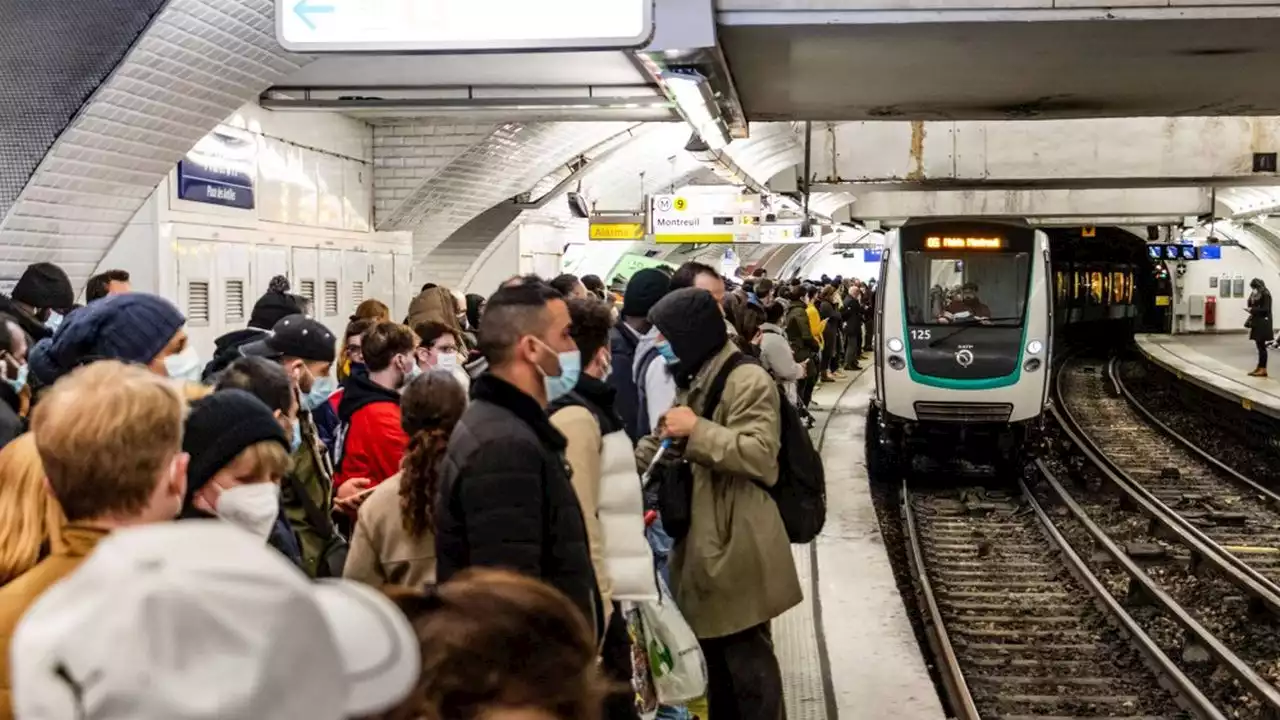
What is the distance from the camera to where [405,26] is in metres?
5.50

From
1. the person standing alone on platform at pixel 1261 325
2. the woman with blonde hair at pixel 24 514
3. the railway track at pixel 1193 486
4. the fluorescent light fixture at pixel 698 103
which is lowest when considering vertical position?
the railway track at pixel 1193 486

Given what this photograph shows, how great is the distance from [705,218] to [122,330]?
1618 cm

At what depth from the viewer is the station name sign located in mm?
13602

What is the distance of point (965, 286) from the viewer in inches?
537

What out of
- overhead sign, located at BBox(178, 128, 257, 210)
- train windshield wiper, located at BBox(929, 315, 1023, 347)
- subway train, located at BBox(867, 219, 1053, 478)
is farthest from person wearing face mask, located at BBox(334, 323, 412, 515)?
train windshield wiper, located at BBox(929, 315, 1023, 347)

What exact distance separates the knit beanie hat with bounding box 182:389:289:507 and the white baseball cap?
1912 millimetres

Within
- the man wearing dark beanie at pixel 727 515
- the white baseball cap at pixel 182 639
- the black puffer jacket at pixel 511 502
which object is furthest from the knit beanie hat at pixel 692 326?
the white baseball cap at pixel 182 639

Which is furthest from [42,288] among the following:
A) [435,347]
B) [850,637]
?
[850,637]

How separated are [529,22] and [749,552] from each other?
225cm

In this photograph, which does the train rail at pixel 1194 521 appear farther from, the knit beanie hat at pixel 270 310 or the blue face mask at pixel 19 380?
the blue face mask at pixel 19 380

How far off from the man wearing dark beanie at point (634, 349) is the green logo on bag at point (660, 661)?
1.60 meters

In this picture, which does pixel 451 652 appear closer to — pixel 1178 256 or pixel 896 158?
pixel 896 158

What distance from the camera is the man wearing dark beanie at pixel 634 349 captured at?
230 inches

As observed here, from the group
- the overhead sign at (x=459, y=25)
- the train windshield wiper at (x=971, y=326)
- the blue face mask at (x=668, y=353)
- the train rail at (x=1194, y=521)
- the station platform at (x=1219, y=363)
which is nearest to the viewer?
the blue face mask at (x=668, y=353)
